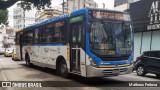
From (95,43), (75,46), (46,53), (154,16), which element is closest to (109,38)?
(95,43)

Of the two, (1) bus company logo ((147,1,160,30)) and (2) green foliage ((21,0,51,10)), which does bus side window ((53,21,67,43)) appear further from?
(1) bus company logo ((147,1,160,30))

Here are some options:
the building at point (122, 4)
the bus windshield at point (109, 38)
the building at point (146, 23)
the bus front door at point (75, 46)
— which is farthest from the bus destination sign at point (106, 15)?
the building at point (122, 4)

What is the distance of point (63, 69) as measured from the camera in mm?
13266

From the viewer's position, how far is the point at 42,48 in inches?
632

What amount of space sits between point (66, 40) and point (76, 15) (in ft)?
4.84

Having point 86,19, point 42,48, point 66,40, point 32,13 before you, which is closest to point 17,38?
point 42,48

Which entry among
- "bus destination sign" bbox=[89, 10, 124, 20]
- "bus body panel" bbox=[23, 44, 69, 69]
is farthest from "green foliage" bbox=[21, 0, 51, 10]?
"bus destination sign" bbox=[89, 10, 124, 20]

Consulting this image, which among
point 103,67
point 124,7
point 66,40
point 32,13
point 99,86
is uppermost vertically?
point 32,13

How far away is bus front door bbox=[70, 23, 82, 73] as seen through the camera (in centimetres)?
1154

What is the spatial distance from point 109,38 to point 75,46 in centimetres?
169

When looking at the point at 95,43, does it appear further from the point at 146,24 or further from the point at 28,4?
the point at 146,24

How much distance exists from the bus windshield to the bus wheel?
274cm

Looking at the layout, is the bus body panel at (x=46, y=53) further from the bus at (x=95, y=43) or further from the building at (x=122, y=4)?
the building at (x=122, y=4)

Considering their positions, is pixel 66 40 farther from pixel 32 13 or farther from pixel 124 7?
pixel 32 13
